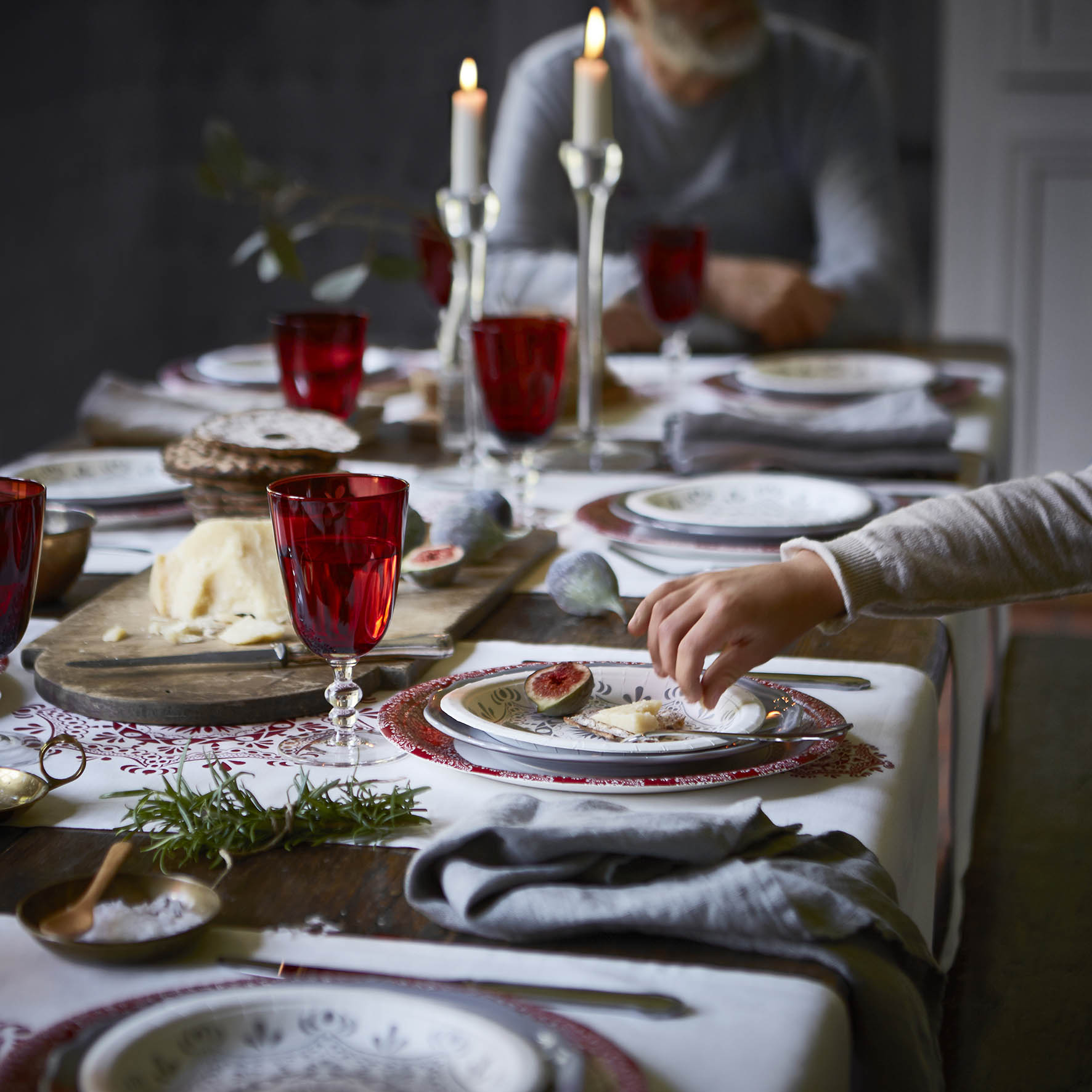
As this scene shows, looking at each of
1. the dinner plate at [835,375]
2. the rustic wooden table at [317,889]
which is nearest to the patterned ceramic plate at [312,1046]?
the rustic wooden table at [317,889]

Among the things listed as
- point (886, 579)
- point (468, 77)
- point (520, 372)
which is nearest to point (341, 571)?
point (886, 579)

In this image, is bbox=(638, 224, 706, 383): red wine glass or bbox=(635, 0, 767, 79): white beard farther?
bbox=(635, 0, 767, 79): white beard

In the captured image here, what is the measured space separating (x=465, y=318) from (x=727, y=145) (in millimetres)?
1698

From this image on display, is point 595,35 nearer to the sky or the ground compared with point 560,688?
nearer to the sky

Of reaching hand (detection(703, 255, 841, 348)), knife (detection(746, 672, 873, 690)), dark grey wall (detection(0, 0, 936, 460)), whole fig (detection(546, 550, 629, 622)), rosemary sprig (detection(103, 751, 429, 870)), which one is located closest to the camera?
rosemary sprig (detection(103, 751, 429, 870))

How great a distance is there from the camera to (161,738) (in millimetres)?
898

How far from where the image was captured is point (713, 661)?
84 cm

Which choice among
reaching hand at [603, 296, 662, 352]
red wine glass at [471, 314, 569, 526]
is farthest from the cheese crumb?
reaching hand at [603, 296, 662, 352]

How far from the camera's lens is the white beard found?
308 centimetres

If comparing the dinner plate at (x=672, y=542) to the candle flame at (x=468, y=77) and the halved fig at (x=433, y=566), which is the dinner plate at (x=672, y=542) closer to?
the halved fig at (x=433, y=566)

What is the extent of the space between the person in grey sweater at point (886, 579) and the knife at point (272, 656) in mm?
155

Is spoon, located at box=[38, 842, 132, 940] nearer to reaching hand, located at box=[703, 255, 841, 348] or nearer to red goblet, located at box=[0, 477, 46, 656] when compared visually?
red goblet, located at box=[0, 477, 46, 656]

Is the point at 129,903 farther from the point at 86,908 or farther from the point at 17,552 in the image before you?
the point at 17,552

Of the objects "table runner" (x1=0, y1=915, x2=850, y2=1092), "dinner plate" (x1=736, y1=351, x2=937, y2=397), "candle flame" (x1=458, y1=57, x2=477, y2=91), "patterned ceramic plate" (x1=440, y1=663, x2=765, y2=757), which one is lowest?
"table runner" (x1=0, y1=915, x2=850, y2=1092)
